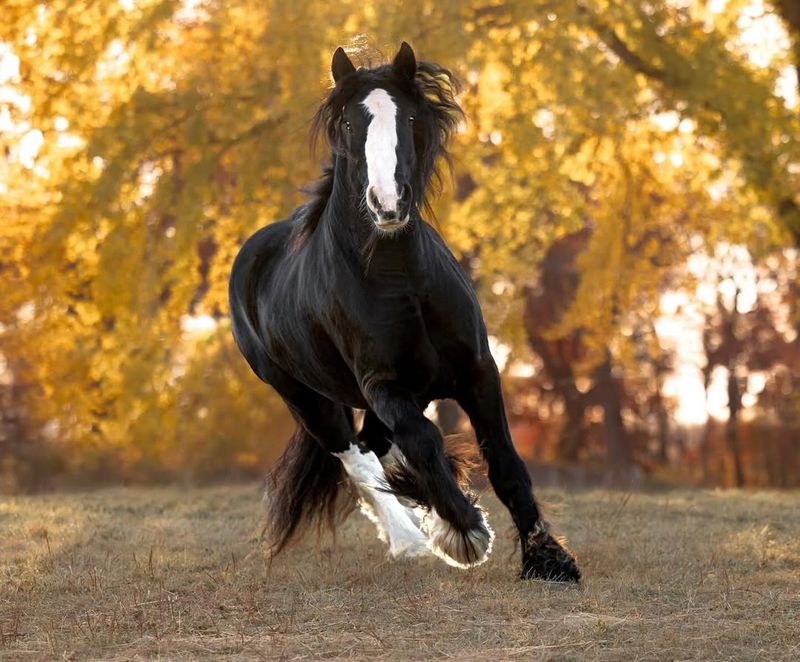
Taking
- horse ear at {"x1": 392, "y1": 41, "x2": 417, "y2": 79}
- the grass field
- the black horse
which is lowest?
the grass field

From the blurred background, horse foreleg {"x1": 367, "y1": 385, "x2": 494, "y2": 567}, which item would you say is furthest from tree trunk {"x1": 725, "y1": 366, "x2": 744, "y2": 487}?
horse foreleg {"x1": 367, "y1": 385, "x2": 494, "y2": 567}

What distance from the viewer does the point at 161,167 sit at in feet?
47.0

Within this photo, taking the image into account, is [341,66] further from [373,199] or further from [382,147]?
[373,199]

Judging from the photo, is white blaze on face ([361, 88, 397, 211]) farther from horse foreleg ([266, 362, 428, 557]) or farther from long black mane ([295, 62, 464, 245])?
horse foreleg ([266, 362, 428, 557])

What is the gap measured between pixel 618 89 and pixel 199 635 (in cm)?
919

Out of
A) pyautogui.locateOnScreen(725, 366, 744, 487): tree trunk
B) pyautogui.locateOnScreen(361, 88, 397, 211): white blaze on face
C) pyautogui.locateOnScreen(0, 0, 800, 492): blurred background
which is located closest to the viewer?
pyautogui.locateOnScreen(361, 88, 397, 211): white blaze on face

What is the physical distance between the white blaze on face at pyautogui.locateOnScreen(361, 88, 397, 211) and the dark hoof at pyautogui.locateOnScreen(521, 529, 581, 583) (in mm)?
1770

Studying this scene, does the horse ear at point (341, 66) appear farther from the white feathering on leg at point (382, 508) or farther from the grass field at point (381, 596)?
the grass field at point (381, 596)

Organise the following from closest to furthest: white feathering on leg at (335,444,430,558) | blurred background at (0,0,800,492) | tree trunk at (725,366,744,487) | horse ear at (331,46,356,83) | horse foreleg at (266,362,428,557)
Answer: horse ear at (331,46,356,83) → white feathering on leg at (335,444,430,558) → horse foreleg at (266,362,428,557) → blurred background at (0,0,800,492) → tree trunk at (725,366,744,487)

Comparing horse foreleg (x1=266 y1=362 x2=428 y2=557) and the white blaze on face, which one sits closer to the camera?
the white blaze on face

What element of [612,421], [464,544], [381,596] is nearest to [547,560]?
[464,544]

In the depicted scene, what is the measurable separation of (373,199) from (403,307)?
0.67 metres

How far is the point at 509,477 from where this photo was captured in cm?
571

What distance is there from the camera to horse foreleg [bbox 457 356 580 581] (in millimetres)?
5613
